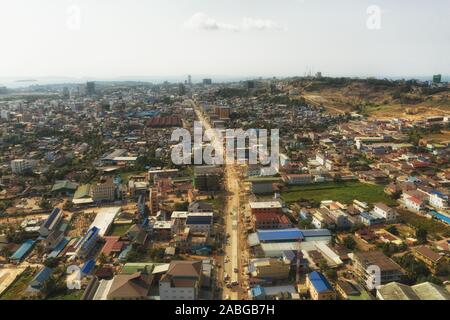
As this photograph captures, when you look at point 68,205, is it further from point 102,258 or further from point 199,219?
point 199,219

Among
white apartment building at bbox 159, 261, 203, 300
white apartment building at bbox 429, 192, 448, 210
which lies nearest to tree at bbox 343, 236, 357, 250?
white apartment building at bbox 159, 261, 203, 300

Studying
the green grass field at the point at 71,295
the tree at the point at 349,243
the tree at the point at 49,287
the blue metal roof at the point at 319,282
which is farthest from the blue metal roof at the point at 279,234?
the tree at the point at 49,287

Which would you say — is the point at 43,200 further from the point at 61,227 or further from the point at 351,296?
the point at 351,296

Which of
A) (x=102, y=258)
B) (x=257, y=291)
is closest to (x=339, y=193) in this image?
(x=257, y=291)

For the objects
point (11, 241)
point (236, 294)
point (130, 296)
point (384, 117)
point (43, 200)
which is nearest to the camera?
point (130, 296)

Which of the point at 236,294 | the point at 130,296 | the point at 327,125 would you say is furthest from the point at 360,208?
the point at 327,125

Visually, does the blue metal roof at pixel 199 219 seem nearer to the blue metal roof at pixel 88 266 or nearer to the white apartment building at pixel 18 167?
the blue metal roof at pixel 88 266
